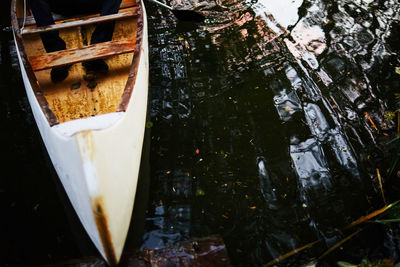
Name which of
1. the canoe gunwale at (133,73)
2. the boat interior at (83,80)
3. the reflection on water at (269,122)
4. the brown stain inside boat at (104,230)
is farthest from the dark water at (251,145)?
the canoe gunwale at (133,73)

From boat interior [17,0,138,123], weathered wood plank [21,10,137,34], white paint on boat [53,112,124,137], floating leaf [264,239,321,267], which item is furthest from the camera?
weathered wood plank [21,10,137,34]

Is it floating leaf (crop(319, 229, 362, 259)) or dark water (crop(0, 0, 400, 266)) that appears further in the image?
dark water (crop(0, 0, 400, 266))

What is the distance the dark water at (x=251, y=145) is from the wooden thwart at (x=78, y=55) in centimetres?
71

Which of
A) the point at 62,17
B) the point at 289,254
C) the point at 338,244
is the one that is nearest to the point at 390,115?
the point at 338,244

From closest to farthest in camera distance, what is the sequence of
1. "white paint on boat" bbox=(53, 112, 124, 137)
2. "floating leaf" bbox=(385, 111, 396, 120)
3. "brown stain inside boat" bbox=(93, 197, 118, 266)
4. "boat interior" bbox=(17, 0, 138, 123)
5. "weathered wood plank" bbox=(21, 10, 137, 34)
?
"brown stain inside boat" bbox=(93, 197, 118, 266)
"white paint on boat" bbox=(53, 112, 124, 137)
"boat interior" bbox=(17, 0, 138, 123)
"weathered wood plank" bbox=(21, 10, 137, 34)
"floating leaf" bbox=(385, 111, 396, 120)

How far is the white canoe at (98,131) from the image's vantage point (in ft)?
5.57

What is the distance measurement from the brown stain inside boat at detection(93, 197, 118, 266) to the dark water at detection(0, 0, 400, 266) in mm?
316

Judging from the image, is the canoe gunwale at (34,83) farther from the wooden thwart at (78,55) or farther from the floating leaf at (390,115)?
the floating leaf at (390,115)

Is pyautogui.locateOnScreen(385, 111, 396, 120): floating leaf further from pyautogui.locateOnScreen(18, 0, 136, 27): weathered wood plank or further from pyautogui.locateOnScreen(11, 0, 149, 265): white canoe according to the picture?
pyautogui.locateOnScreen(18, 0, 136, 27): weathered wood plank

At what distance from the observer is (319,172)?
8.23 feet

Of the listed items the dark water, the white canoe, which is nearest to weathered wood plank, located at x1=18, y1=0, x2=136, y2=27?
the white canoe

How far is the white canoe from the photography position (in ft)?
5.57

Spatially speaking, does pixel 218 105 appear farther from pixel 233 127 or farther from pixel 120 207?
pixel 120 207

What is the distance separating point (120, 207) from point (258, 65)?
245 centimetres
